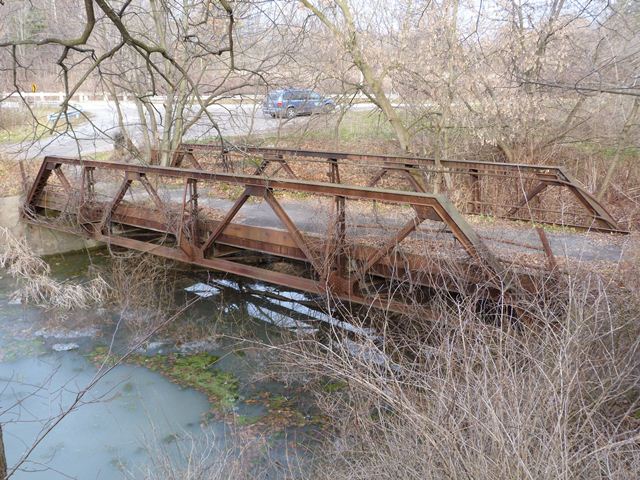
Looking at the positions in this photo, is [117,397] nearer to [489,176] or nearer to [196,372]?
[196,372]

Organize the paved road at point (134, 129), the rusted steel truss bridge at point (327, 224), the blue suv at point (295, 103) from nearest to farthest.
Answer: the rusted steel truss bridge at point (327, 224) < the blue suv at point (295, 103) < the paved road at point (134, 129)

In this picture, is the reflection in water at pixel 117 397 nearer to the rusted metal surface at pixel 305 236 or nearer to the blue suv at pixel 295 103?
the rusted metal surface at pixel 305 236

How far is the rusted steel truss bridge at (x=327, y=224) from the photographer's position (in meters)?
5.98

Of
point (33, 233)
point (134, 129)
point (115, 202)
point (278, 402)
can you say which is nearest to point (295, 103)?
point (134, 129)

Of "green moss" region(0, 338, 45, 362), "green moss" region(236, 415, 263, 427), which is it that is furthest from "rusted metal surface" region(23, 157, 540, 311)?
"green moss" region(0, 338, 45, 362)

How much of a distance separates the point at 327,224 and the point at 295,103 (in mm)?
9747

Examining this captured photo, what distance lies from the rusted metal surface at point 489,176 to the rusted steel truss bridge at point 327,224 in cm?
4

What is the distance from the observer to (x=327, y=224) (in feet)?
27.6

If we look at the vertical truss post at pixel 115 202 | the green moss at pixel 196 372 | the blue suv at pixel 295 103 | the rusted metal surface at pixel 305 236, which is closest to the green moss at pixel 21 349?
the green moss at pixel 196 372

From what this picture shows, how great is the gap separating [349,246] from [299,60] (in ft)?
31.2

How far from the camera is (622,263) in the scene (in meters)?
6.17

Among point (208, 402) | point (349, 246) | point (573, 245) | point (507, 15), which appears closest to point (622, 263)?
point (573, 245)

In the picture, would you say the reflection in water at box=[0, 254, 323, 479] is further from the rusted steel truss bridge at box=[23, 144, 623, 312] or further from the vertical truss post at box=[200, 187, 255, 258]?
the vertical truss post at box=[200, 187, 255, 258]

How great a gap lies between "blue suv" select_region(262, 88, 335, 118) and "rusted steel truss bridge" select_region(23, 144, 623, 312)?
3.38m
